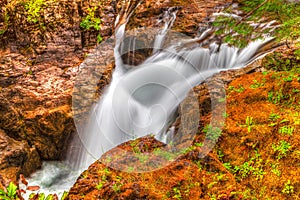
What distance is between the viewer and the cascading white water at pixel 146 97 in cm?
593

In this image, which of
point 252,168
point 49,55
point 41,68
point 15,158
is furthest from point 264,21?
point 15,158

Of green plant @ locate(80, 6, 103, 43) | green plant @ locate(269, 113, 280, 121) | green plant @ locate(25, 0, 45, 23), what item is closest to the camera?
green plant @ locate(269, 113, 280, 121)

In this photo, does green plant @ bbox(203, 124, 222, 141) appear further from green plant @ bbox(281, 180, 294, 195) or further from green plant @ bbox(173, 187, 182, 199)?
green plant @ bbox(173, 187, 182, 199)

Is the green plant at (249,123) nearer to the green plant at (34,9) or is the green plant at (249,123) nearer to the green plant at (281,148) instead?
the green plant at (281,148)

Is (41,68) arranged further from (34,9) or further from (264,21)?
(264,21)

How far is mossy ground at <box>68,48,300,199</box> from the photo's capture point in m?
3.36

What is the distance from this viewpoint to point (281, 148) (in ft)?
12.7

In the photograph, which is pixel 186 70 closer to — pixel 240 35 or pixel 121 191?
pixel 240 35

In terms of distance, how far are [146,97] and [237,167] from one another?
289 centimetres

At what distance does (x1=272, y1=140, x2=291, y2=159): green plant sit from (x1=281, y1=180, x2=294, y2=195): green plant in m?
0.46

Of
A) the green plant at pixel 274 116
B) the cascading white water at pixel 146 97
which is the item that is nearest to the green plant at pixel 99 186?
the cascading white water at pixel 146 97

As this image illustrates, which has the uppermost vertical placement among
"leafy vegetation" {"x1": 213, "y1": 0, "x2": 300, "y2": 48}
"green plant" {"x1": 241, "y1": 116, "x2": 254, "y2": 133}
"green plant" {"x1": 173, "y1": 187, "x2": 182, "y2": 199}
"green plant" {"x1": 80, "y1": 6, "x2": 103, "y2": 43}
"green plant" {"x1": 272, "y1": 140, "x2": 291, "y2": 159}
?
"leafy vegetation" {"x1": 213, "y1": 0, "x2": 300, "y2": 48}

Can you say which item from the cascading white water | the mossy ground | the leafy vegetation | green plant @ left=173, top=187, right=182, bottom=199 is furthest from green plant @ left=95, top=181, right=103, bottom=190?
the leafy vegetation

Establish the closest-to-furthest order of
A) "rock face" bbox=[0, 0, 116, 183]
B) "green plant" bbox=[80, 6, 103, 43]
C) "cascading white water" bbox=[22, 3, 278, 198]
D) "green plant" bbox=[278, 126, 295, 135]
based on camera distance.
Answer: "green plant" bbox=[278, 126, 295, 135], "cascading white water" bbox=[22, 3, 278, 198], "rock face" bbox=[0, 0, 116, 183], "green plant" bbox=[80, 6, 103, 43]
